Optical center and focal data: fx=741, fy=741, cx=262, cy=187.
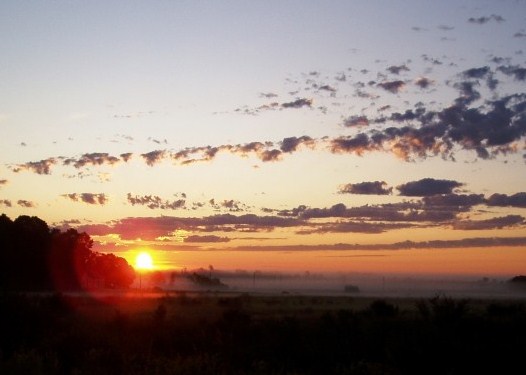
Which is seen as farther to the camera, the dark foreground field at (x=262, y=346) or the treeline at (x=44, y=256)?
the treeline at (x=44, y=256)

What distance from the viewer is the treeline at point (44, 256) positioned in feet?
352

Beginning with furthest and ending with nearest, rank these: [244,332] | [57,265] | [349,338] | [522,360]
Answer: [57,265] → [244,332] → [349,338] → [522,360]

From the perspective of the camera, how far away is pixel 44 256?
113 meters

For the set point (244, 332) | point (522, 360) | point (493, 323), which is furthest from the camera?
point (493, 323)

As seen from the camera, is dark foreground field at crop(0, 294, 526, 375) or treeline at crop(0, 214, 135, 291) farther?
treeline at crop(0, 214, 135, 291)

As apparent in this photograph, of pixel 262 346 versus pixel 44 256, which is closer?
pixel 262 346

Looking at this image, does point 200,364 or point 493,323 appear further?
→ point 493,323

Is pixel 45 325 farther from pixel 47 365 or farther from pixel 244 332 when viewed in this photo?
pixel 47 365

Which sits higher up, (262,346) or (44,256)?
(44,256)

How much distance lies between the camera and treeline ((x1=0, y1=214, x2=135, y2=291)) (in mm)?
107312

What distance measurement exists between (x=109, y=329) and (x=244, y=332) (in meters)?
6.22

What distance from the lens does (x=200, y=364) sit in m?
16.5

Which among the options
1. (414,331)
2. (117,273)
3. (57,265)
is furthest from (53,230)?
(414,331)

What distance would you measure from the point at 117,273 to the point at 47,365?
487ft
